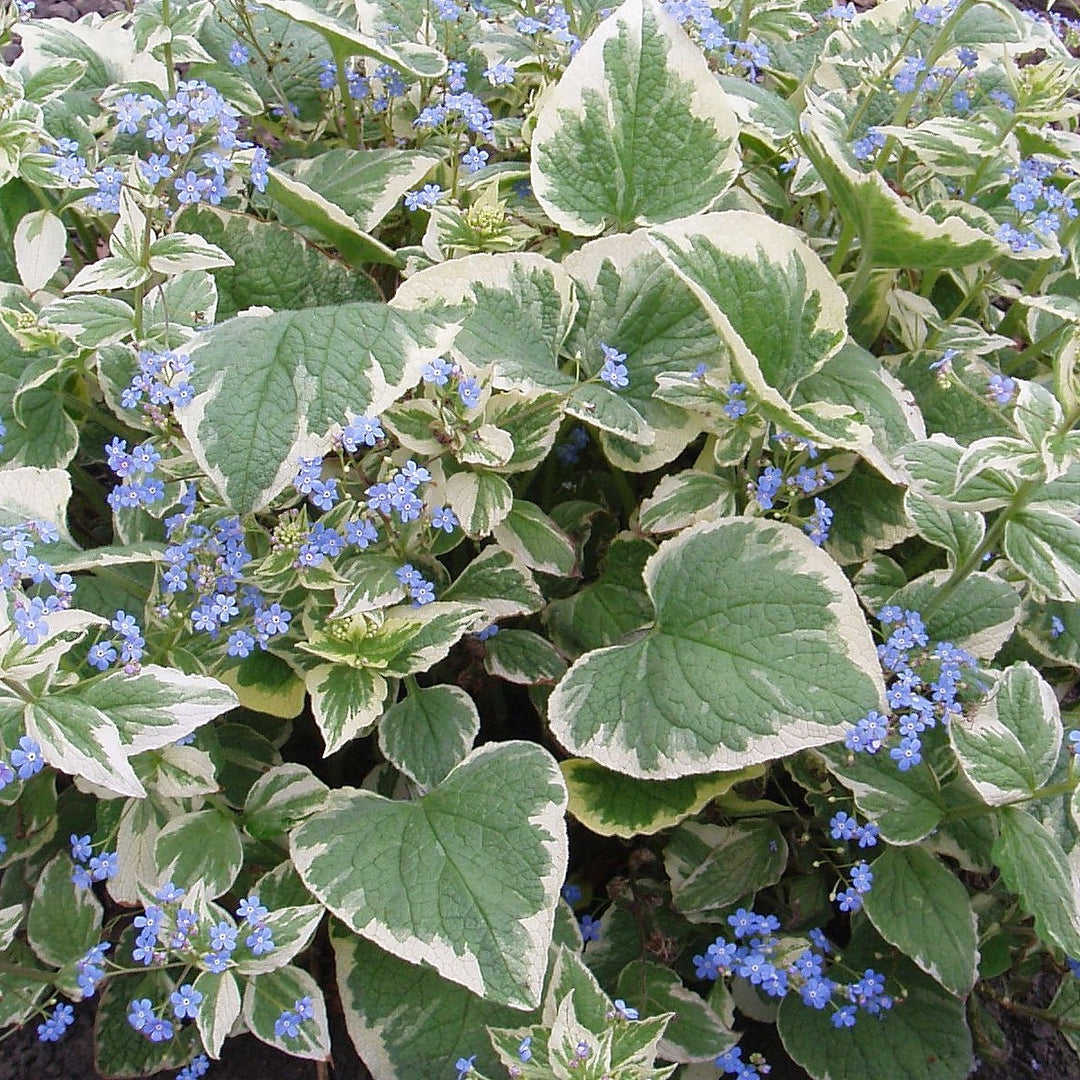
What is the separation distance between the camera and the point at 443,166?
245 cm

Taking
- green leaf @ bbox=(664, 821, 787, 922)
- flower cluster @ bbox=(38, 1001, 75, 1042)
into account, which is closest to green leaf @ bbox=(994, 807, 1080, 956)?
green leaf @ bbox=(664, 821, 787, 922)

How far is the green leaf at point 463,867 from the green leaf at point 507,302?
0.67m

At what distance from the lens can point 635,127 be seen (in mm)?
2076

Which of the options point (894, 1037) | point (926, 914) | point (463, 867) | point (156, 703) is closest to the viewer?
point (156, 703)

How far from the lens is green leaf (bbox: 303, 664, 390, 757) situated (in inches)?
63.4

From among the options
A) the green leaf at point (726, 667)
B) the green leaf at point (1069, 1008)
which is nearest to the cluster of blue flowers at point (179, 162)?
the green leaf at point (726, 667)

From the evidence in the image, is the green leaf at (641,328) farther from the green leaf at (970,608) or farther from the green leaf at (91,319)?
the green leaf at (91,319)

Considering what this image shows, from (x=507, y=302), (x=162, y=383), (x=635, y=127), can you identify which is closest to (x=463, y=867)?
(x=162, y=383)

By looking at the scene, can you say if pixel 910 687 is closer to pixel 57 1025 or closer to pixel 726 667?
pixel 726 667

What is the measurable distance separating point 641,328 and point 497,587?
557 millimetres

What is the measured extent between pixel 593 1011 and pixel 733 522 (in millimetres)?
790

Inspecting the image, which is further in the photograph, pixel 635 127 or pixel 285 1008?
pixel 635 127

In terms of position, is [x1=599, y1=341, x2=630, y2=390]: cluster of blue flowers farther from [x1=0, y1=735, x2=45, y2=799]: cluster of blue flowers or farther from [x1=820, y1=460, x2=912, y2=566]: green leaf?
[x1=0, y1=735, x2=45, y2=799]: cluster of blue flowers

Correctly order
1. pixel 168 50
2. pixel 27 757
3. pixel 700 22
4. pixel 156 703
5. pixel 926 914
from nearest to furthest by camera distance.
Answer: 1. pixel 27 757
2. pixel 156 703
3. pixel 926 914
4. pixel 168 50
5. pixel 700 22
